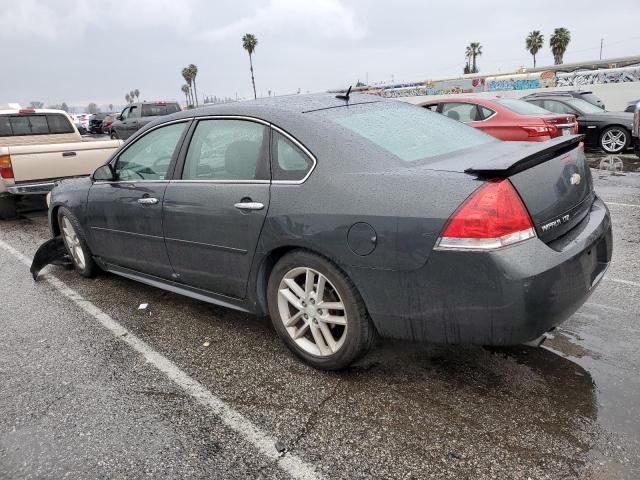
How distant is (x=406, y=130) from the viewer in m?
3.21

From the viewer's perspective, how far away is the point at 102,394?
2941 mm

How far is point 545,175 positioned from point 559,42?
6617 centimetres

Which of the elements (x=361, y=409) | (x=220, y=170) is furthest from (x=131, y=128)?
(x=361, y=409)

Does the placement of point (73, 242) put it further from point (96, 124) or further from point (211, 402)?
point (96, 124)

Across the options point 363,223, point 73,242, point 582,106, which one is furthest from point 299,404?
point 582,106

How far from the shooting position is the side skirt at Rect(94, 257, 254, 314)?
3.37m

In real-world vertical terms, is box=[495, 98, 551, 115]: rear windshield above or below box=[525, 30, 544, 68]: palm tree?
below

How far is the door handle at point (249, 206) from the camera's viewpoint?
3023 mm

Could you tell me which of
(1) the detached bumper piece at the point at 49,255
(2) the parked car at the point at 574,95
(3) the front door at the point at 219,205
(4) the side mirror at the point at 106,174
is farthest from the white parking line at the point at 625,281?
(2) the parked car at the point at 574,95

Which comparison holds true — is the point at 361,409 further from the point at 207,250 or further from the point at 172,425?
the point at 207,250

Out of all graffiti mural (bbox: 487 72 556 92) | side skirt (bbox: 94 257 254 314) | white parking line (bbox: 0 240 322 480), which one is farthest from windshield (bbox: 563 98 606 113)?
graffiti mural (bbox: 487 72 556 92)

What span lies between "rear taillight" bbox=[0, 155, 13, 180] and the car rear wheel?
1246 cm

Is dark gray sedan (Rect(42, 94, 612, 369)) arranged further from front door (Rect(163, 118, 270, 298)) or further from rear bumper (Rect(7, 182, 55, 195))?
rear bumper (Rect(7, 182, 55, 195))

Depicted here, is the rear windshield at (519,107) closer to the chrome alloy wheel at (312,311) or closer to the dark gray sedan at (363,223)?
the dark gray sedan at (363,223)
